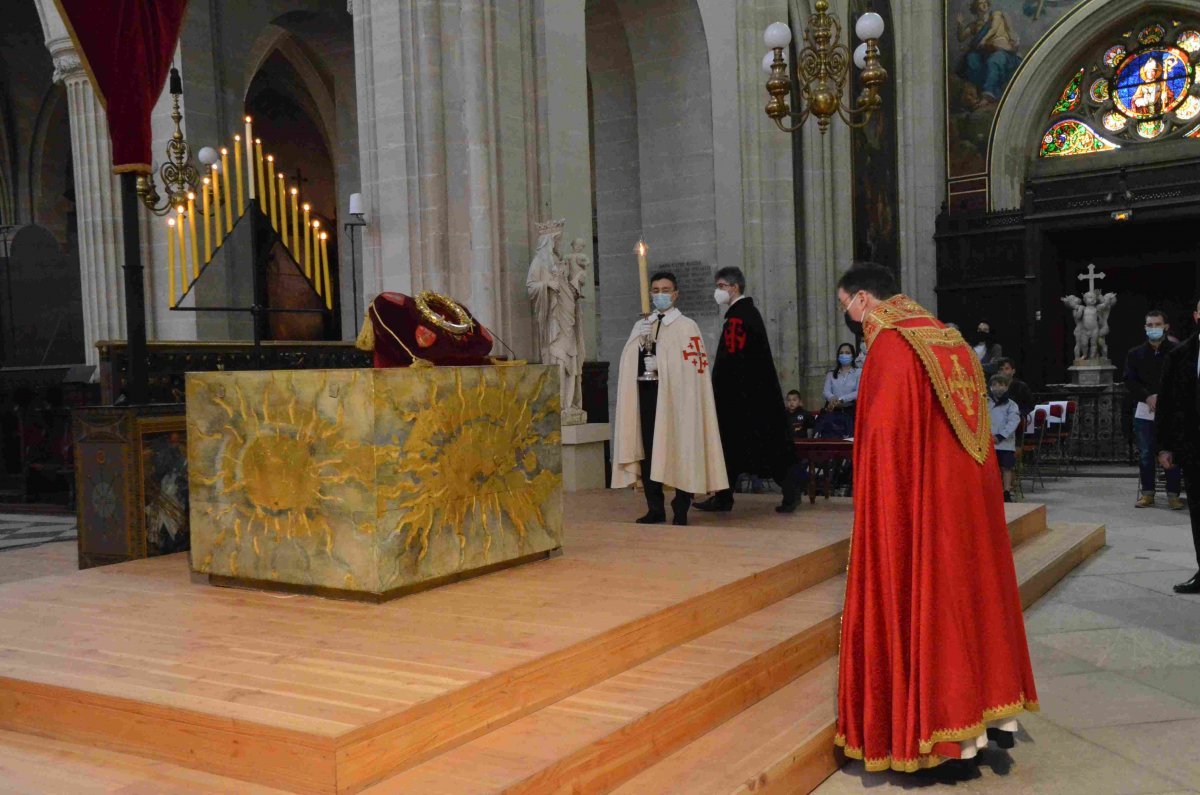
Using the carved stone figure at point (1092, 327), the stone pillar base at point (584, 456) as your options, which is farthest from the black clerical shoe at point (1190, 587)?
the carved stone figure at point (1092, 327)

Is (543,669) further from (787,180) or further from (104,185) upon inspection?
(787,180)

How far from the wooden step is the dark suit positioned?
287 centimetres

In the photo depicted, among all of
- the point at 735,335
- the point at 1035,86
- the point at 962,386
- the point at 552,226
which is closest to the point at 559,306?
the point at 552,226

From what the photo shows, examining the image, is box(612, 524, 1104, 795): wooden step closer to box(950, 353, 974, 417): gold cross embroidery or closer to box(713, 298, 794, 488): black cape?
box(950, 353, 974, 417): gold cross embroidery

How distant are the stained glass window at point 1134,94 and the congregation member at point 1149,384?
9.79m

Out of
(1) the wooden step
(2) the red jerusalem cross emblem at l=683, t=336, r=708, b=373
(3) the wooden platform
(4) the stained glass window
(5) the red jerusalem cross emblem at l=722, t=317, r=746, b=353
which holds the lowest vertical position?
(1) the wooden step

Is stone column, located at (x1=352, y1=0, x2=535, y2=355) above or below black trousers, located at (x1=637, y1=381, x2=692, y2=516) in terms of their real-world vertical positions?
above

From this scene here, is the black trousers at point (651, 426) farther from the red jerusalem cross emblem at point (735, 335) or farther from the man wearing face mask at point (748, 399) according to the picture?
the red jerusalem cross emblem at point (735, 335)

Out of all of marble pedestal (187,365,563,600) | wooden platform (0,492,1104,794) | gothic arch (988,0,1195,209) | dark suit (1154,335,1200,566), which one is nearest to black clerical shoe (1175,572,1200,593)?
dark suit (1154,335,1200,566)

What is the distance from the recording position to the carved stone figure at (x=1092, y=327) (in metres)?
16.2

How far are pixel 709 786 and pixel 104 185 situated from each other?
36.2ft

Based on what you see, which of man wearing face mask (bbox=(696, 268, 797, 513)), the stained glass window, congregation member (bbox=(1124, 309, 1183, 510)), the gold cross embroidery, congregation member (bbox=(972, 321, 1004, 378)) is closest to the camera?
the gold cross embroidery

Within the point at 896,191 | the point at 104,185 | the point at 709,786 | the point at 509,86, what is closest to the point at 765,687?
the point at 709,786

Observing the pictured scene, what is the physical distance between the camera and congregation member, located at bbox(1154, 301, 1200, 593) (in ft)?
19.3
